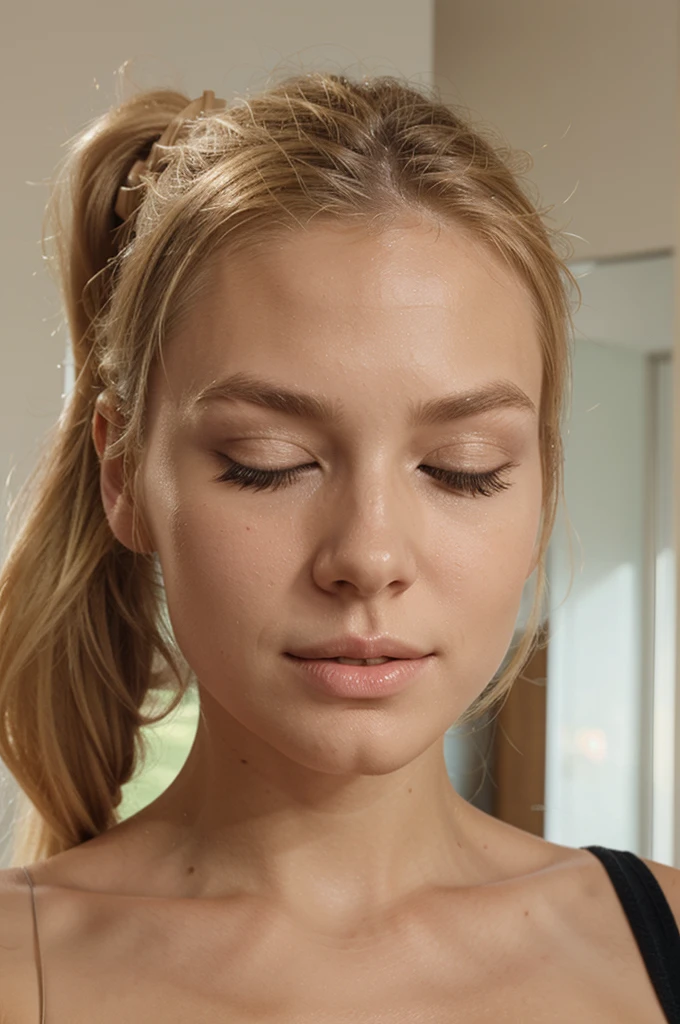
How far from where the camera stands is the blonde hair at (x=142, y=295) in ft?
3.46

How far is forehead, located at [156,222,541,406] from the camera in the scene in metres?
0.96

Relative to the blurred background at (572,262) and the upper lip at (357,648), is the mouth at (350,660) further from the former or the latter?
the blurred background at (572,262)

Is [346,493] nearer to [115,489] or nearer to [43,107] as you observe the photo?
[115,489]

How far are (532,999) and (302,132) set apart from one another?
725mm

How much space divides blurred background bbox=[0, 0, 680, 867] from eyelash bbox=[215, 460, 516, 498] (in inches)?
35.1

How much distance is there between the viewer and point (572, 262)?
A: 311cm

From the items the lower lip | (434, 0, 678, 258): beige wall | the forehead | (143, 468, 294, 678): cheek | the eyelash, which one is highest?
(434, 0, 678, 258): beige wall

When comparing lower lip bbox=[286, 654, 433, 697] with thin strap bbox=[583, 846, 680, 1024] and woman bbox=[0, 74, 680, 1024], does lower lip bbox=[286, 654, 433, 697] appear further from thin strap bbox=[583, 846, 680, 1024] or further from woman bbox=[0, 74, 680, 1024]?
thin strap bbox=[583, 846, 680, 1024]

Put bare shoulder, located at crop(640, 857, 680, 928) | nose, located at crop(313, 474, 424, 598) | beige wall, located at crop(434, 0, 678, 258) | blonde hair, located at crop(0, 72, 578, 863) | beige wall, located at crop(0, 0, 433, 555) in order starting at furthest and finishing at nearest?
beige wall, located at crop(434, 0, 678, 258) → beige wall, located at crop(0, 0, 433, 555) → bare shoulder, located at crop(640, 857, 680, 928) → blonde hair, located at crop(0, 72, 578, 863) → nose, located at crop(313, 474, 424, 598)

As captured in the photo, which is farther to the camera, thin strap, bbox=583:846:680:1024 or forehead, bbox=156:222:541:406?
thin strap, bbox=583:846:680:1024

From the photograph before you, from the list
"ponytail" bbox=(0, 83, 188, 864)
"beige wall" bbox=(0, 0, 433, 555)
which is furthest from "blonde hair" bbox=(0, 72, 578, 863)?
"beige wall" bbox=(0, 0, 433, 555)

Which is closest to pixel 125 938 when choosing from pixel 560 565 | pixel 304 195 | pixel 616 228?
pixel 304 195

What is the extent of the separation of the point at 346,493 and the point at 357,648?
11cm

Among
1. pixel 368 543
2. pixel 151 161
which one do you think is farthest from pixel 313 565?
pixel 151 161
